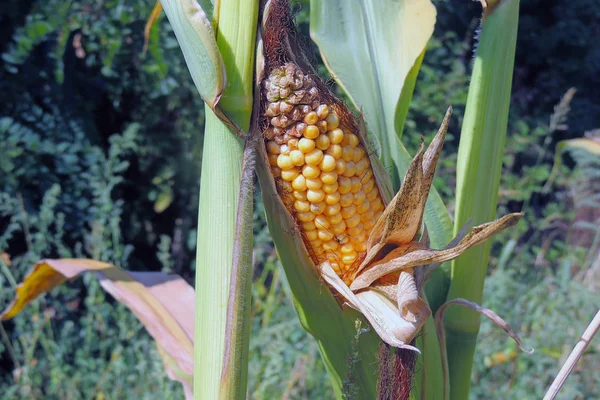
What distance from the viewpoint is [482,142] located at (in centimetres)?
85

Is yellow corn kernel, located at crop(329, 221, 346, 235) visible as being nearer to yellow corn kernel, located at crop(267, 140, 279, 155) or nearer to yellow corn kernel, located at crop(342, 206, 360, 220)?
yellow corn kernel, located at crop(342, 206, 360, 220)

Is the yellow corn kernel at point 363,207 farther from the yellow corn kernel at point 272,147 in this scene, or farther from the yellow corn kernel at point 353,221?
the yellow corn kernel at point 272,147

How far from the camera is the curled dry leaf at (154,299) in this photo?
1.01 m

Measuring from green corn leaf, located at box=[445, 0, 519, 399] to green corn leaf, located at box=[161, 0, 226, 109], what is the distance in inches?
15.7

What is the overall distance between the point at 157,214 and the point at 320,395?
1504 mm

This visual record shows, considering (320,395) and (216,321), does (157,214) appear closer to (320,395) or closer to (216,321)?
(320,395)

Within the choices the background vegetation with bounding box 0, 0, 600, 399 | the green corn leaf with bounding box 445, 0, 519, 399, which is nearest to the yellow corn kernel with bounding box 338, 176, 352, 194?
the green corn leaf with bounding box 445, 0, 519, 399

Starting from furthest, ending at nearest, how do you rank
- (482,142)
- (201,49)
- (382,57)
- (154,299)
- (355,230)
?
(154,299) → (382,57) → (482,142) → (355,230) → (201,49)

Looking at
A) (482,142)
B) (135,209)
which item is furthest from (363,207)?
(135,209)

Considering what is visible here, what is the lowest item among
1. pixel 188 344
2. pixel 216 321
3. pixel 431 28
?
pixel 188 344

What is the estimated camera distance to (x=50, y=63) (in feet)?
7.98

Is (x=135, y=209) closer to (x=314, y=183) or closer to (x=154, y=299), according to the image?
(x=154, y=299)

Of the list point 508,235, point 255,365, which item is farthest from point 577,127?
point 255,365

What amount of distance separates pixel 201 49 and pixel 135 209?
223 centimetres
